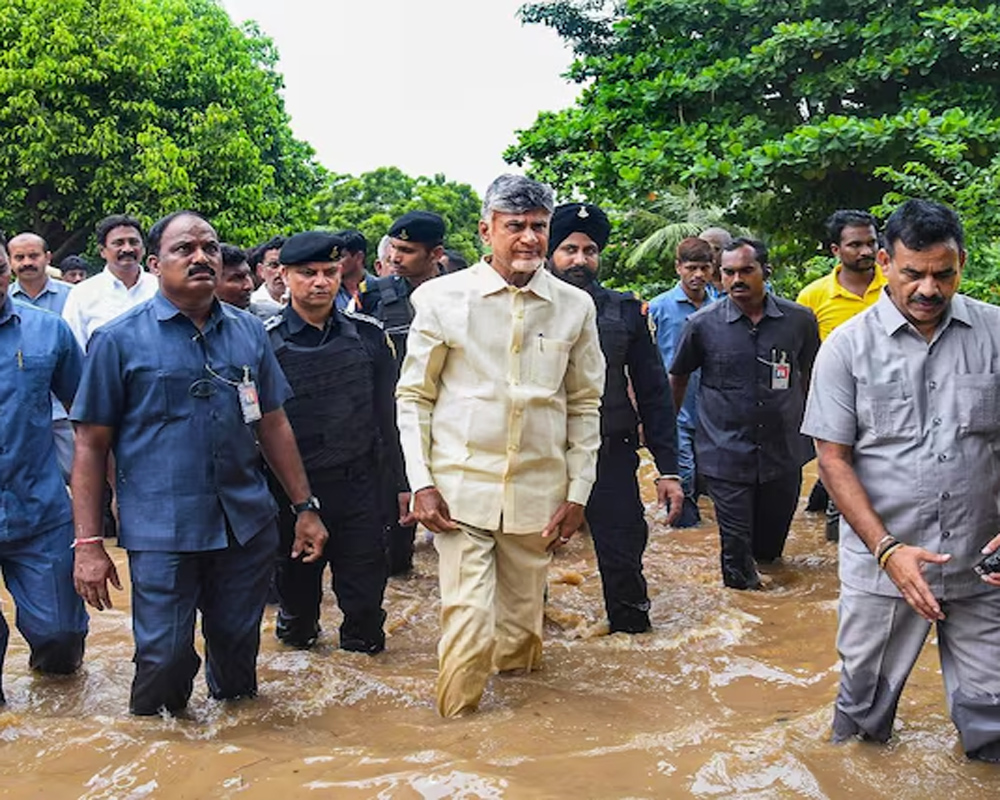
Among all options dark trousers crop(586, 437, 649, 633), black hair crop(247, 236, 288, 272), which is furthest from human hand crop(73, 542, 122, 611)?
black hair crop(247, 236, 288, 272)

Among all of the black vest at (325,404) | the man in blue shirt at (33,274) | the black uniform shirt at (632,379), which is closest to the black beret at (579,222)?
the black uniform shirt at (632,379)

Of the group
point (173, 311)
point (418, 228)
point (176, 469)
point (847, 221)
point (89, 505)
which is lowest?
point (89, 505)

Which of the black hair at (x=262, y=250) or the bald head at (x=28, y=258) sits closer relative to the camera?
the bald head at (x=28, y=258)

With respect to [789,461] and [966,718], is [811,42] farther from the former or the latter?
[966,718]

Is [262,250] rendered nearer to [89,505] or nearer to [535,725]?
[89,505]

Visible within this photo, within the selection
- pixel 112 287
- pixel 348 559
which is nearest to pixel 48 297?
pixel 112 287

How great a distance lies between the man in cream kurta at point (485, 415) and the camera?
13.7ft

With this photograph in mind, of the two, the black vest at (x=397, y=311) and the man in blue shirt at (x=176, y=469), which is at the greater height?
the black vest at (x=397, y=311)

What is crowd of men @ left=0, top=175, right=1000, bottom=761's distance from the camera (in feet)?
11.5

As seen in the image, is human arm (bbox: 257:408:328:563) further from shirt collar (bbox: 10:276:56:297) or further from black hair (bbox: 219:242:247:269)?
shirt collar (bbox: 10:276:56:297)

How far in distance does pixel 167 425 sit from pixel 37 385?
0.90 meters

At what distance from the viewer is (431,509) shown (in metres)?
4.15

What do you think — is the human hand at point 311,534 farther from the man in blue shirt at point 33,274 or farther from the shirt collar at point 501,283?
the man in blue shirt at point 33,274

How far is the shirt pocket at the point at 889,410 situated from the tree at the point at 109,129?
1852 centimetres
